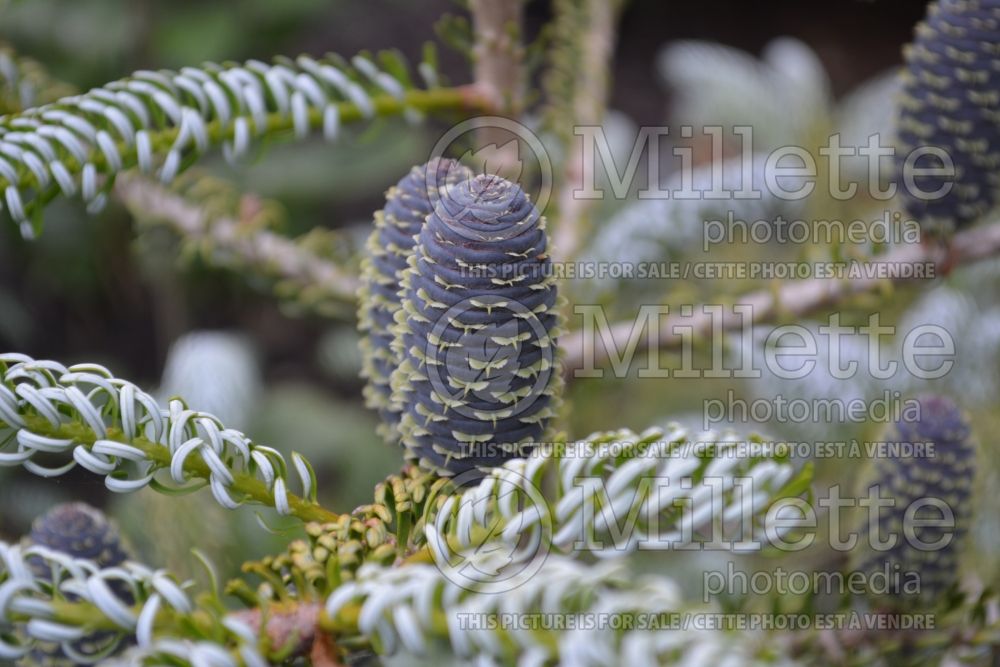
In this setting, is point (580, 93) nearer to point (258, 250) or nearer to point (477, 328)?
point (258, 250)

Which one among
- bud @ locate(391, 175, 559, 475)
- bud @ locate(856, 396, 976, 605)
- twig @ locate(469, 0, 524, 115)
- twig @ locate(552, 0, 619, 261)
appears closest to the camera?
bud @ locate(391, 175, 559, 475)

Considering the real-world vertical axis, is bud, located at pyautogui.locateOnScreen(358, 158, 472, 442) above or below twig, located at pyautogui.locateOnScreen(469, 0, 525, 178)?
below

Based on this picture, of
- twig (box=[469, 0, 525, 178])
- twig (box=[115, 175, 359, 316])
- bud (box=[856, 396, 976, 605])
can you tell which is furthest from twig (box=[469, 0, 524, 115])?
bud (box=[856, 396, 976, 605])

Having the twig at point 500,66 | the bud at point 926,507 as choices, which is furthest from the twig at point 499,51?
the bud at point 926,507

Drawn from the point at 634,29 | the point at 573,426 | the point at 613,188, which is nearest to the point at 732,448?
the point at 573,426

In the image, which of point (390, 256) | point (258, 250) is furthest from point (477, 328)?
point (258, 250)

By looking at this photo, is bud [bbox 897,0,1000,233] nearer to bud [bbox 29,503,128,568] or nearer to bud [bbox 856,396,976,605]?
bud [bbox 856,396,976,605]
